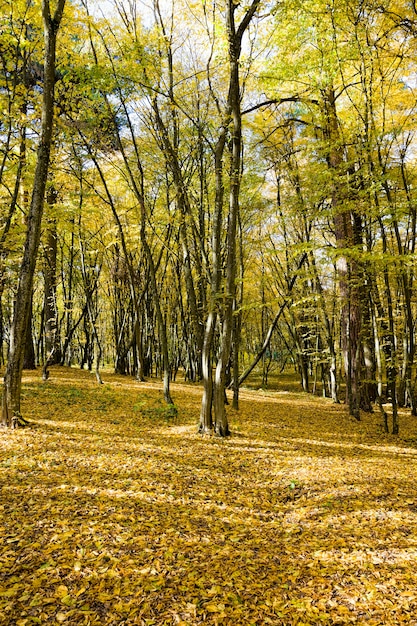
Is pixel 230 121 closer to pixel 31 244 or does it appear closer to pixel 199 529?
pixel 31 244

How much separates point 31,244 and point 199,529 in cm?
526

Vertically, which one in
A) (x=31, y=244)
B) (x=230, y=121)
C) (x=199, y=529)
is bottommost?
(x=199, y=529)

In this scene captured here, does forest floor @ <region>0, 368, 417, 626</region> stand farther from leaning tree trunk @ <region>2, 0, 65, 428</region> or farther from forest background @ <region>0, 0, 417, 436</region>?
forest background @ <region>0, 0, 417, 436</region>

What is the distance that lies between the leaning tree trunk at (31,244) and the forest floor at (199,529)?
74cm

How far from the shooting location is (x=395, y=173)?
9352 mm

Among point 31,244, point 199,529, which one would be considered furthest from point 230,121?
point 199,529

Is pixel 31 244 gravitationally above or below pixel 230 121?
below

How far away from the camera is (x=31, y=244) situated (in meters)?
6.60

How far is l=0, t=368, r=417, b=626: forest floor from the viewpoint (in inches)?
116

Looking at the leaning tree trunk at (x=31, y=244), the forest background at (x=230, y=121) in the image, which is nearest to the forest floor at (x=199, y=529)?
the leaning tree trunk at (x=31, y=244)

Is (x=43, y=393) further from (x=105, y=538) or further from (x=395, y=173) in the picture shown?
(x=395, y=173)

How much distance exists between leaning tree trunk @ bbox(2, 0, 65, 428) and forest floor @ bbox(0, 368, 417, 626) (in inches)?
29.1

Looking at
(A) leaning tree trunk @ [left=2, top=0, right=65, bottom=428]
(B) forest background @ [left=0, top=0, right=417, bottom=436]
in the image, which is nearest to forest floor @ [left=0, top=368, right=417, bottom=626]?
(A) leaning tree trunk @ [left=2, top=0, right=65, bottom=428]

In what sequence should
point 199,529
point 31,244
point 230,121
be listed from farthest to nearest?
1. point 230,121
2. point 31,244
3. point 199,529
